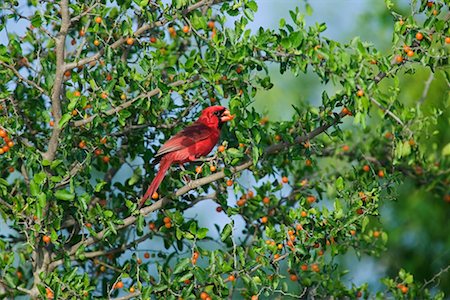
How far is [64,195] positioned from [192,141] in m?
0.83

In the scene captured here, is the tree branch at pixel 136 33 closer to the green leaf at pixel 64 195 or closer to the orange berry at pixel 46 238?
the green leaf at pixel 64 195

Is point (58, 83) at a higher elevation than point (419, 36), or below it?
higher

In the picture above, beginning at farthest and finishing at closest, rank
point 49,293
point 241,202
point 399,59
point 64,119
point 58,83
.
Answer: point 241,202, point 58,83, point 49,293, point 64,119, point 399,59

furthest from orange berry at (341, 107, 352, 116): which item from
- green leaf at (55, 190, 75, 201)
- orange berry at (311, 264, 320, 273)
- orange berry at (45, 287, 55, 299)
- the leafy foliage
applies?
orange berry at (45, 287, 55, 299)

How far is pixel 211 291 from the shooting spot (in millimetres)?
5047

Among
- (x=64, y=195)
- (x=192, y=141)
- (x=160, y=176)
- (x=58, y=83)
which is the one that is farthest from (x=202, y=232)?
(x=58, y=83)

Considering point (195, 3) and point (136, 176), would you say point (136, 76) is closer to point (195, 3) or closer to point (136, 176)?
point (195, 3)

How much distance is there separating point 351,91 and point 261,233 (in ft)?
5.94

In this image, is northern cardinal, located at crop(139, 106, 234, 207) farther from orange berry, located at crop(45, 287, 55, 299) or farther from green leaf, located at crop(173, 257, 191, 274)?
orange berry, located at crop(45, 287, 55, 299)

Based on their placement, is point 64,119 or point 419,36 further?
point 64,119

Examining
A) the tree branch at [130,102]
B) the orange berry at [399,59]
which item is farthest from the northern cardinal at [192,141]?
the orange berry at [399,59]

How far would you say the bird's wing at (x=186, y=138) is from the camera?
17.5 feet

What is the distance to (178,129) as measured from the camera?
18.7 feet

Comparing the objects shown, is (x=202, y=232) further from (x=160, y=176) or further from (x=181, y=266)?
(x=160, y=176)
